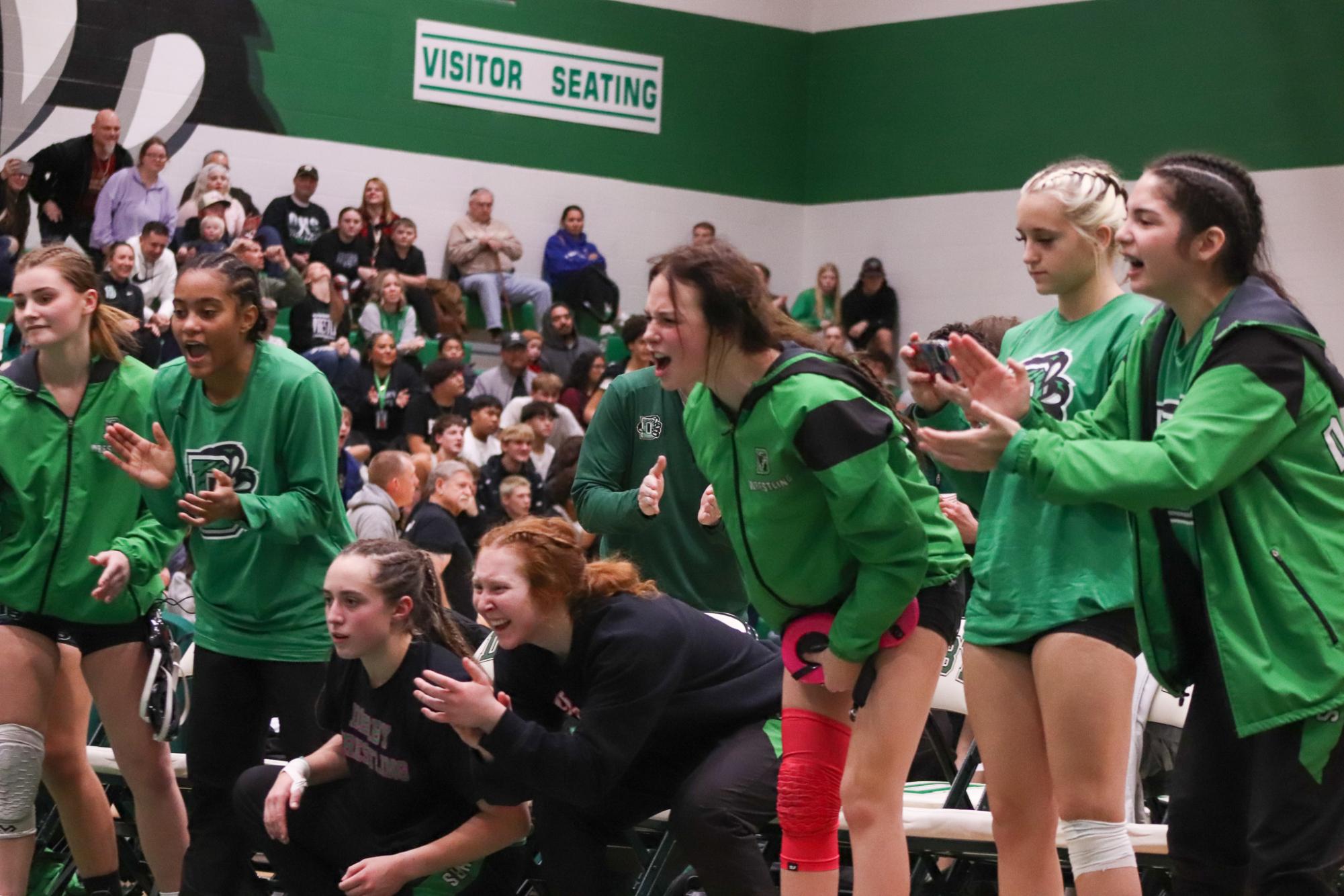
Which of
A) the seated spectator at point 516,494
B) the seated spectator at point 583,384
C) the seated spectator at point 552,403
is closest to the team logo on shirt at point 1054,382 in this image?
the seated spectator at point 516,494

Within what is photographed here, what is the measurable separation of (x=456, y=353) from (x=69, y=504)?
876cm

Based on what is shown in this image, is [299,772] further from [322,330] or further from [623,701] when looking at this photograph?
[322,330]

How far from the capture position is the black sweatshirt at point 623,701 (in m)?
3.67

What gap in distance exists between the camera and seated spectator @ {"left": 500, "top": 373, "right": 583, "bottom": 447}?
1207 cm

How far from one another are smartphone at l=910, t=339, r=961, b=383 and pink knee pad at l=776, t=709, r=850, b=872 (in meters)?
0.77

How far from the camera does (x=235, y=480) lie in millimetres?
4375

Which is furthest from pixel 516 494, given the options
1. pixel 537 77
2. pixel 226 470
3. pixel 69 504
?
pixel 537 77

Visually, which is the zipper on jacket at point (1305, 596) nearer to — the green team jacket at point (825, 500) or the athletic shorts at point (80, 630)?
the green team jacket at point (825, 500)

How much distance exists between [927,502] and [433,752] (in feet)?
4.75

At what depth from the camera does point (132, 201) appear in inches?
505

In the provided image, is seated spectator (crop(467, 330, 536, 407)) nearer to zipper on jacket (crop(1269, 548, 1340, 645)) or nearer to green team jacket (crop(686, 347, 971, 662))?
green team jacket (crop(686, 347, 971, 662))

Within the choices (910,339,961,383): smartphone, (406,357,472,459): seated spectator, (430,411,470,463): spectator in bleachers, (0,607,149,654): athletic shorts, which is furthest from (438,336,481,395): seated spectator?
(910,339,961,383): smartphone

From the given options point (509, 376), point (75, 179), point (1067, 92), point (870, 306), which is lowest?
point (509, 376)

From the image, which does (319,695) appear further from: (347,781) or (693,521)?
(693,521)
